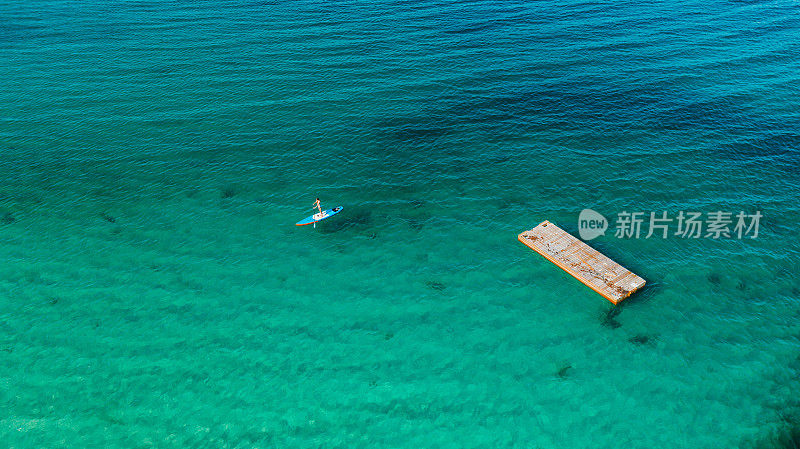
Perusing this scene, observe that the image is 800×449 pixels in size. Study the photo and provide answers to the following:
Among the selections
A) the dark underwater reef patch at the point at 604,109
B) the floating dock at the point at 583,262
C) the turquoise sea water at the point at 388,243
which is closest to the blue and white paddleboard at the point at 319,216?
the turquoise sea water at the point at 388,243

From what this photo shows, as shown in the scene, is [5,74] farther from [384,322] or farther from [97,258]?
[384,322]

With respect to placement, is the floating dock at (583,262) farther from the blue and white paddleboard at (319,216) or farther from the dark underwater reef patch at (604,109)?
the dark underwater reef patch at (604,109)

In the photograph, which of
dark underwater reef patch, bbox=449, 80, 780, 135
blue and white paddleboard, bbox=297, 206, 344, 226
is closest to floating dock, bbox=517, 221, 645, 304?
blue and white paddleboard, bbox=297, 206, 344, 226

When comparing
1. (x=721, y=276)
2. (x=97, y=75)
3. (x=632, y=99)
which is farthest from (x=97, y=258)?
(x=632, y=99)

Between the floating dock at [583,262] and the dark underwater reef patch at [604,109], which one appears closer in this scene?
the floating dock at [583,262]

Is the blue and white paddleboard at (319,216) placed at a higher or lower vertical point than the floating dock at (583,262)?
higher

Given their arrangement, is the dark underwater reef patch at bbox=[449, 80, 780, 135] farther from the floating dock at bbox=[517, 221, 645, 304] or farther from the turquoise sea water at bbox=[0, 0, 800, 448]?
the floating dock at bbox=[517, 221, 645, 304]
